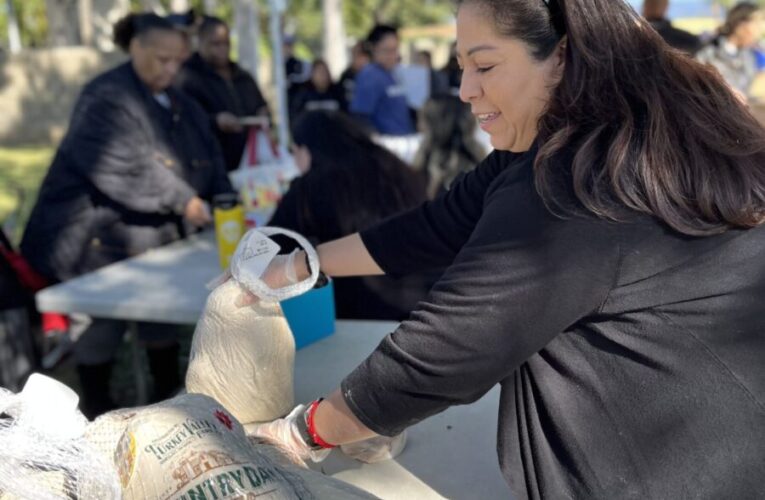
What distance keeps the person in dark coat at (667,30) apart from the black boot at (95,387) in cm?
326

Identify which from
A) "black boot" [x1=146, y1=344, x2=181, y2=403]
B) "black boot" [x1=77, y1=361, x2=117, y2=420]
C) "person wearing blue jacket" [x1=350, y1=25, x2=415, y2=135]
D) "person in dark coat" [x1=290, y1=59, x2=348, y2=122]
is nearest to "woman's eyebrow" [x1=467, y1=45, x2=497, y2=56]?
"black boot" [x1=77, y1=361, x2=117, y2=420]

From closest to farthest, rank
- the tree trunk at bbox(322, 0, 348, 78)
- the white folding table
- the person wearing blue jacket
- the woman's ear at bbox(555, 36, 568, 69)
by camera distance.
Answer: the woman's ear at bbox(555, 36, 568, 69) < the white folding table < the person wearing blue jacket < the tree trunk at bbox(322, 0, 348, 78)

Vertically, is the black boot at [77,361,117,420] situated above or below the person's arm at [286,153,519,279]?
below

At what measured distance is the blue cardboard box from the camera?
1.95 metres

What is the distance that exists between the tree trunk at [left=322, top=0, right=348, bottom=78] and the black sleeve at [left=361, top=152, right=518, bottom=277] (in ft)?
52.6

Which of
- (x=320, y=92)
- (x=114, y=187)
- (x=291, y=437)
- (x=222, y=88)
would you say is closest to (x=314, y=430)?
(x=291, y=437)

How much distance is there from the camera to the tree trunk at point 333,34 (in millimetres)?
17469

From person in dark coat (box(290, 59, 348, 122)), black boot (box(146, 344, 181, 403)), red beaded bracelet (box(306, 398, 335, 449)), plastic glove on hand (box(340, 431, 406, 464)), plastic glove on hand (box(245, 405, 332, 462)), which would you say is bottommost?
black boot (box(146, 344, 181, 403))

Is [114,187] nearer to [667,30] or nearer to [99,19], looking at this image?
[667,30]

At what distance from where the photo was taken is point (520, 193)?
1.06 metres

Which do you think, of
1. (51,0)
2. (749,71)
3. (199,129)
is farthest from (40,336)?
(51,0)

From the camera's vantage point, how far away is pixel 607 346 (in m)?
1.08

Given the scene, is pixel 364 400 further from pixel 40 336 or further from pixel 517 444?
pixel 40 336

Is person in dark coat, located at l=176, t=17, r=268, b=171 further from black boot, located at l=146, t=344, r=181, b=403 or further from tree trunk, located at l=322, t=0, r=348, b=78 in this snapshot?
tree trunk, located at l=322, t=0, r=348, b=78
